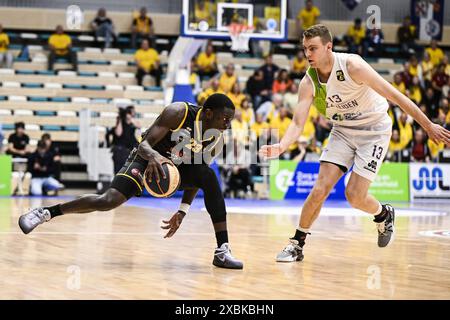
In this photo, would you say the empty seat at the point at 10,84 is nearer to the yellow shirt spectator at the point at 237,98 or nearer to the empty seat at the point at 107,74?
the empty seat at the point at 107,74

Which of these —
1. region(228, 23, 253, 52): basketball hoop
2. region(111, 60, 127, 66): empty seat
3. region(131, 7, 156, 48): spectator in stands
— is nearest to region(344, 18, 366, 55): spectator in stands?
region(131, 7, 156, 48): spectator in stands

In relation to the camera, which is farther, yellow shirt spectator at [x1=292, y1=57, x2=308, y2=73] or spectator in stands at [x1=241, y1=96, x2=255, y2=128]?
yellow shirt spectator at [x1=292, y1=57, x2=308, y2=73]

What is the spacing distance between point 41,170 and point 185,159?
1276 centimetres

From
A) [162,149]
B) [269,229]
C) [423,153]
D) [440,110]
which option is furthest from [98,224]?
[440,110]

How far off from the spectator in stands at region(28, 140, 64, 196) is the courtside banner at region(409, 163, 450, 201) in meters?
8.56

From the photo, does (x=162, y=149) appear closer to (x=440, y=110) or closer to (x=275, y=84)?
(x=275, y=84)

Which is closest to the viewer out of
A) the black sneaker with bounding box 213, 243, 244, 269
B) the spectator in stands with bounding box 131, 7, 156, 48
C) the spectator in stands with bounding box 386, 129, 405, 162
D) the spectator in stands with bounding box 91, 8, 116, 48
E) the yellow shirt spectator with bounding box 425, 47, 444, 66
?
the black sneaker with bounding box 213, 243, 244, 269

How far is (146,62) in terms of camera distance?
24922 millimetres

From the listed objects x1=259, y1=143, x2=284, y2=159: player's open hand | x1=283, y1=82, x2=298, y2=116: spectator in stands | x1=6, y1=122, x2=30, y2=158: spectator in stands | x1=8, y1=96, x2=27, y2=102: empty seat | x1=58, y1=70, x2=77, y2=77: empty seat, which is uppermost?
x1=259, y1=143, x2=284, y2=159: player's open hand

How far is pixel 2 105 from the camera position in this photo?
75.8 feet

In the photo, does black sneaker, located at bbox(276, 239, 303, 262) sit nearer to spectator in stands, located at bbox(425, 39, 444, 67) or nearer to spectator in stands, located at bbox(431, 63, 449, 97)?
spectator in stands, located at bbox(431, 63, 449, 97)

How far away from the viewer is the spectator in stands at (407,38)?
1133 inches

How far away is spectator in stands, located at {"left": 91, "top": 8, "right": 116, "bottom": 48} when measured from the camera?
2608 centimetres
